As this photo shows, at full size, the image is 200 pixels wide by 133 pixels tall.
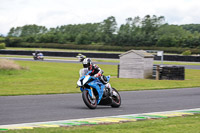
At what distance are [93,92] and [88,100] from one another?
0.44m

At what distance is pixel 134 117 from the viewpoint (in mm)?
9602

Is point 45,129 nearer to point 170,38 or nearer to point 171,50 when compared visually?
point 171,50

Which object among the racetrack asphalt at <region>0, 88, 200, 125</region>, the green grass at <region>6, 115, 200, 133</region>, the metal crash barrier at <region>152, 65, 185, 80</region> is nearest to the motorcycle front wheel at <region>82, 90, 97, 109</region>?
the racetrack asphalt at <region>0, 88, 200, 125</region>

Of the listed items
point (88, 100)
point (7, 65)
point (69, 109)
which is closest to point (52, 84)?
point (7, 65)

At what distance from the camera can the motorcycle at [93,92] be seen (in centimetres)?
1089

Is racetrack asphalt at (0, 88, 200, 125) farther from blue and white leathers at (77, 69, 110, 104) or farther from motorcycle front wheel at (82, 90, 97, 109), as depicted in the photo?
blue and white leathers at (77, 69, 110, 104)

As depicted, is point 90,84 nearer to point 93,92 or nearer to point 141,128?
point 93,92

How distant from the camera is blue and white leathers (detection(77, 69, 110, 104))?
35.7ft

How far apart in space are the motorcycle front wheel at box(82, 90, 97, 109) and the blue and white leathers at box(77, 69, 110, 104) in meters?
0.10

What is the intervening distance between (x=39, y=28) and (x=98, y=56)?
131734mm

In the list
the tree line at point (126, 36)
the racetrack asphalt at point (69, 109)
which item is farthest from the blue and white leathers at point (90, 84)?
the tree line at point (126, 36)

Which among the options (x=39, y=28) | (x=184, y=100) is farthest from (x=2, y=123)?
(x=39, y=28)

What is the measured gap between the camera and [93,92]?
448 inches

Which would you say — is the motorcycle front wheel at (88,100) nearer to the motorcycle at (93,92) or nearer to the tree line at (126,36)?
the motorcycle at (93,92)
